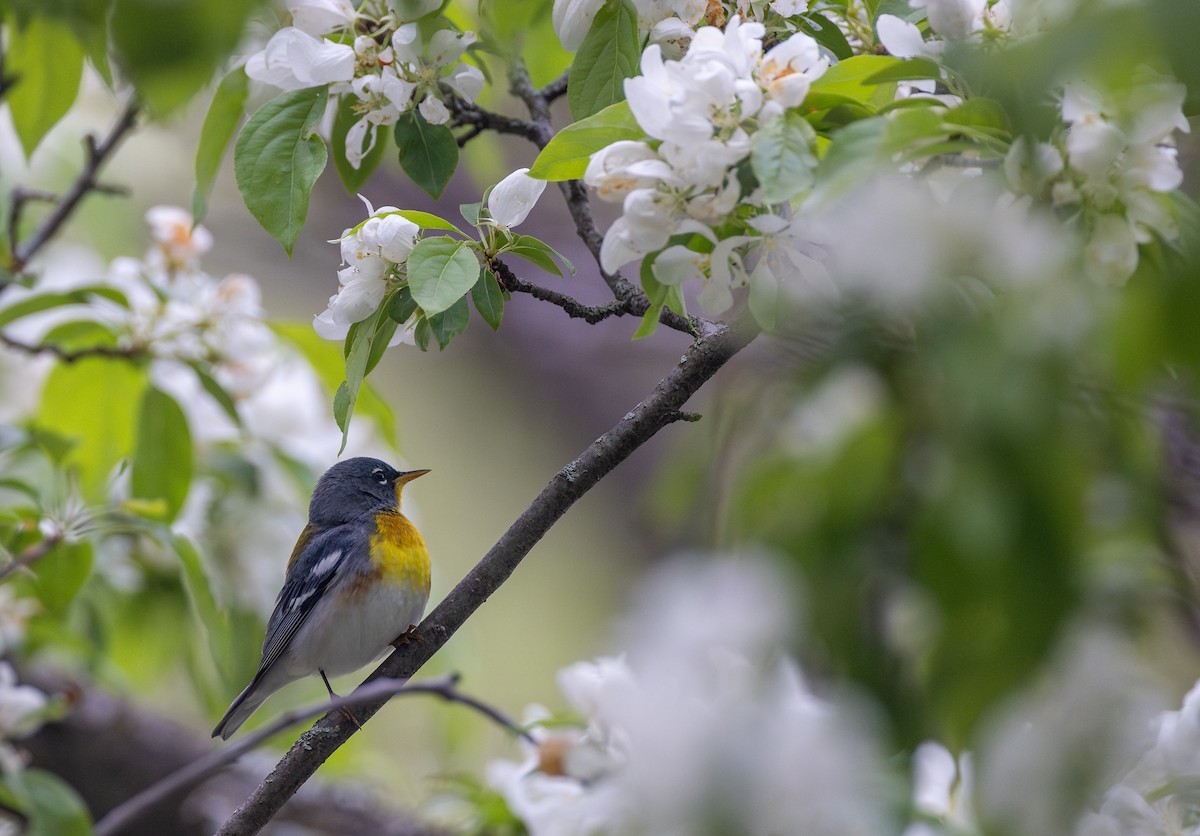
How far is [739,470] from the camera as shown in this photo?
0.37 metres

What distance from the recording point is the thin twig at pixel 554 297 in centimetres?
71

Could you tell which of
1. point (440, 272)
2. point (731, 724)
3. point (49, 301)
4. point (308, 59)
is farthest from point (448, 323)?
point (49, 301)

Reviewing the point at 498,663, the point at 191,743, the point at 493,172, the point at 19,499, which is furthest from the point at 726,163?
the point at 498,663

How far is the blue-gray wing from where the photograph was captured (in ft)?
4.21

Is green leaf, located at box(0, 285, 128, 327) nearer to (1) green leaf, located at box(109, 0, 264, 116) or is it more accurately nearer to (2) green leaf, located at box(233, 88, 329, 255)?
(2) green leaf, located at box(233, 88, 329, 255)

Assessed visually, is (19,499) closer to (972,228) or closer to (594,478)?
(594,478)

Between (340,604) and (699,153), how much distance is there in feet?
3.14

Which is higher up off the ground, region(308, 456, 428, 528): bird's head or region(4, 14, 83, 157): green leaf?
region(4, 14, 83, 157): green leaf

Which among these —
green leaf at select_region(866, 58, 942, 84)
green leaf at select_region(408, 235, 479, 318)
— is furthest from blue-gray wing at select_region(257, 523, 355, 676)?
green leaf at select_region(866, 58, 942, 84)

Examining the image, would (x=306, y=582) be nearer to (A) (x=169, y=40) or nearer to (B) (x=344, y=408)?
(B) (x=344, y=408)

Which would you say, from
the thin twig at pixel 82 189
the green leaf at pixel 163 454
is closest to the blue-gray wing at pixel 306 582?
the green leaf at pixel 163 454

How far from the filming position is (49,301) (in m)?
1.13

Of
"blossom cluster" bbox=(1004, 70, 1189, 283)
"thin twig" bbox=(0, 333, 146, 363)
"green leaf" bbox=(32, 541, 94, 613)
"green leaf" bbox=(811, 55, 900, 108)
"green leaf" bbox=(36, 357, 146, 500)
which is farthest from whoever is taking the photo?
"green leaf" bbox=(36, 357, 146, 500)

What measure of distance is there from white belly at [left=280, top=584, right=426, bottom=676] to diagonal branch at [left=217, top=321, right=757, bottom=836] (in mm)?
526
